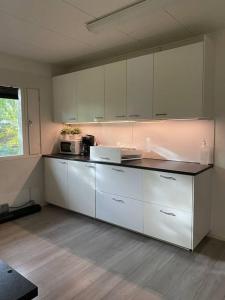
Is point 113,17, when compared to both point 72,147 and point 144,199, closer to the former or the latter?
point 144,199

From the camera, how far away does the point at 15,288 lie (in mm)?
840

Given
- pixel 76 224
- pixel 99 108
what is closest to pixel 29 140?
pixel 99 108

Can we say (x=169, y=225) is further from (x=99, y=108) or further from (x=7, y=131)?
(x=7, y=131)

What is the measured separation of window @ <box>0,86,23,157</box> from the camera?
11.0ft

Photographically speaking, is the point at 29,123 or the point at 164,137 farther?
the point at 29,123

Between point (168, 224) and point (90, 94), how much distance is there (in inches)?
80.3

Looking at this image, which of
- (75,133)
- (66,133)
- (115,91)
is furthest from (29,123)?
(115,91)

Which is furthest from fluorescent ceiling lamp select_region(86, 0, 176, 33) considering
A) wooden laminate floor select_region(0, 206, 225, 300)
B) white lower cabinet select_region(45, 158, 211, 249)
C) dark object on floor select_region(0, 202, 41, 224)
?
dark object on floor select_region(0, 202, 41, 224)

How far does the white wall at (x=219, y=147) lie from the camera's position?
8.36 ft

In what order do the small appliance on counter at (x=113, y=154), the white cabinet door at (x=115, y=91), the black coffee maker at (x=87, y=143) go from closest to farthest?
1. the small appliance on counter at (x=113, y=154)
2. the white cabinet door at (x=115, y=91)
3. the black coffee maker at (x=87, y=143)

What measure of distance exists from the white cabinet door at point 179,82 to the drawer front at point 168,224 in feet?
3.38

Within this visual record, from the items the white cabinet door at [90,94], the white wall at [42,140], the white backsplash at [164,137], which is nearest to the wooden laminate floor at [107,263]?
the white wall at [42,140]

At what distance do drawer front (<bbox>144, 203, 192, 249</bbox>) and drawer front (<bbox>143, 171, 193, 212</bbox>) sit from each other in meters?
0.07

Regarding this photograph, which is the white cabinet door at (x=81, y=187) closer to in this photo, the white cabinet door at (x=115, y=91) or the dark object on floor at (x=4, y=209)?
the white cabinet door at (x=115, y=91)
